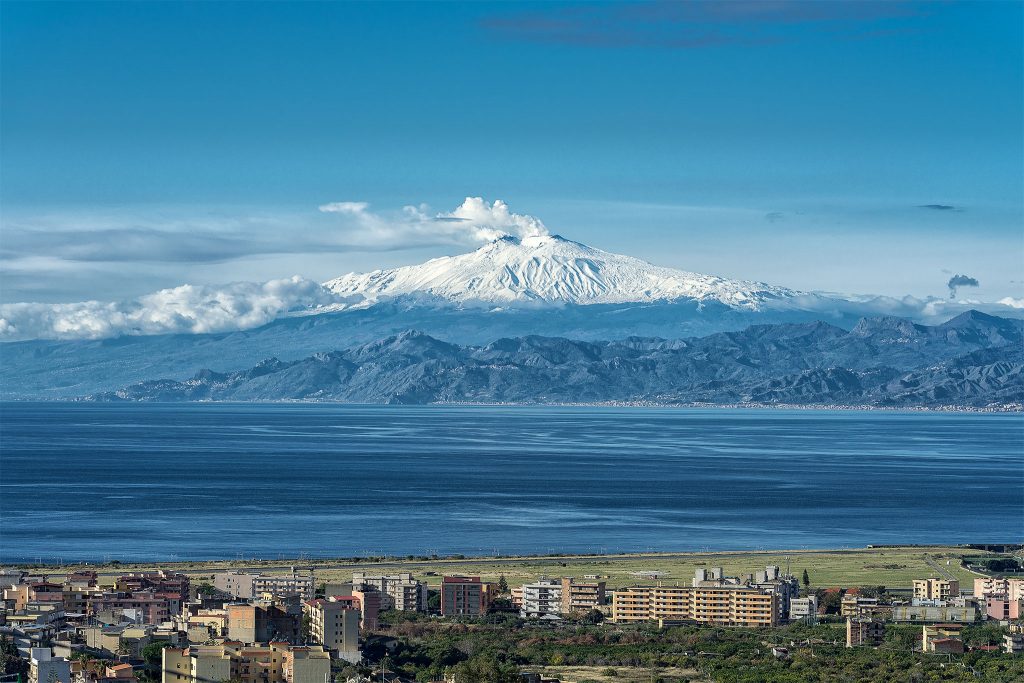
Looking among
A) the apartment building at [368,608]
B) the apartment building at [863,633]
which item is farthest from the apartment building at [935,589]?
the apartment building at [368,608]

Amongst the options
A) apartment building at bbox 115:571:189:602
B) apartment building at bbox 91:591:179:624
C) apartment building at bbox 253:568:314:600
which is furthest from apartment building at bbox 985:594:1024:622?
apartment building at bbox 91:591:179:624

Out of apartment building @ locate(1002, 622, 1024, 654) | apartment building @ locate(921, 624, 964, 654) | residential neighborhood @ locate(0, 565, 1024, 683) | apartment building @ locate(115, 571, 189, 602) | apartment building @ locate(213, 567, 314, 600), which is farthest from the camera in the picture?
apartment building @ locate(213, 567, 314, 600)

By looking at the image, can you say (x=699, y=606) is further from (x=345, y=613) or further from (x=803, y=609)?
(x=345, y=613)

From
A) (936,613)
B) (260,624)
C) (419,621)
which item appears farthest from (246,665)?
(936,613)

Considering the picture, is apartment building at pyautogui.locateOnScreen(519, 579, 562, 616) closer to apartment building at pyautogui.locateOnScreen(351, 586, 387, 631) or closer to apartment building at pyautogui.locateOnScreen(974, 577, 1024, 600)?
apartment building at pyautogui.locateOnScreen(351, 586, 387, 631)

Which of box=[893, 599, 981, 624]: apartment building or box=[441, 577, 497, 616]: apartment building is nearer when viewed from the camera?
box=[893, 599, 981, 624]: apartment building

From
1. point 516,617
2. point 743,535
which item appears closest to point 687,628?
point 516,617
